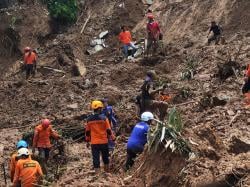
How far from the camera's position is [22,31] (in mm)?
23734

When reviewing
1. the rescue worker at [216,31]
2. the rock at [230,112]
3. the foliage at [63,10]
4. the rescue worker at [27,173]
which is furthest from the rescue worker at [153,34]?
the rescue worker at [27,173]

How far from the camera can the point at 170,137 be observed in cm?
913

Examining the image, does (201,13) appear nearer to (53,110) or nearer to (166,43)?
(166,43)

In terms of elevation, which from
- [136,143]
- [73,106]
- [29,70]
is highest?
[29,70]

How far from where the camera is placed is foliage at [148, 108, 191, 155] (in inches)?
354

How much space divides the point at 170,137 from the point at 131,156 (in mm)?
1391

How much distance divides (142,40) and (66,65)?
2.95 metres

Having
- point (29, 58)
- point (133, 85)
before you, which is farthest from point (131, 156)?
point (29, 58)

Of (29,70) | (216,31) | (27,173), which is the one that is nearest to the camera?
(27,173)

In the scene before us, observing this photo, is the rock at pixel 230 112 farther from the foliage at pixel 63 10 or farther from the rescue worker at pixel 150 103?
the foliage at pixel 63 10

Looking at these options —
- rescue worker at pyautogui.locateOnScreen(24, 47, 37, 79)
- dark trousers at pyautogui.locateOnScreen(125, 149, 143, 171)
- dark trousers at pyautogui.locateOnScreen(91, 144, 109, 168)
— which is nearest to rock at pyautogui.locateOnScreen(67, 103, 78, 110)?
rescue worker at pyautogui.locateOnScreen(24, 47, 37, 79)

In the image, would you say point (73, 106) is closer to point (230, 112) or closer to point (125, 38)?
point (125, 38)

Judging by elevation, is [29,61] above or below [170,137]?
above

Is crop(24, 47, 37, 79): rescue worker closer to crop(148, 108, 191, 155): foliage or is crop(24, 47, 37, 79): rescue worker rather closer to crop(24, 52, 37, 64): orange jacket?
crop(24, 52, 37, 64): orange jacket
